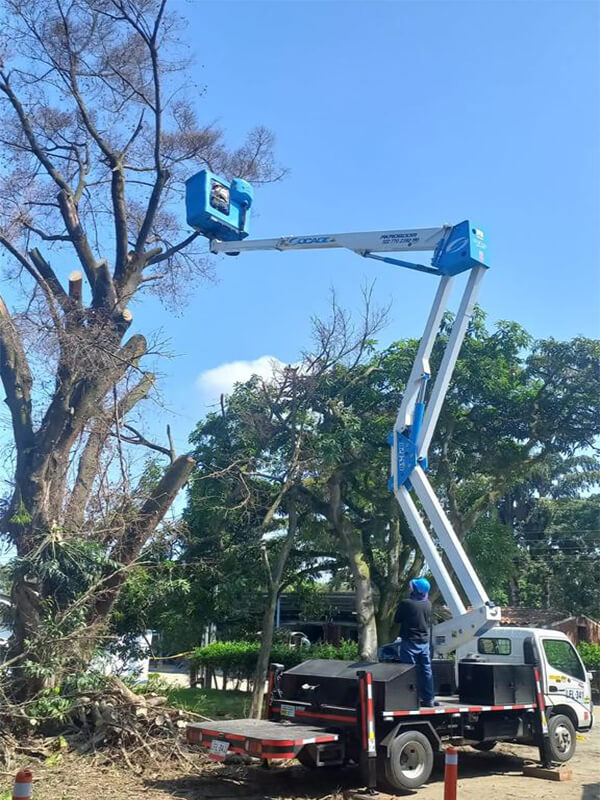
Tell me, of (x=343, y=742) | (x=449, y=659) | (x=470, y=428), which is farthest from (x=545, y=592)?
(x=343, y=742)

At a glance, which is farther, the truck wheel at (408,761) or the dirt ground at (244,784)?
the truck wheel at (408,761)

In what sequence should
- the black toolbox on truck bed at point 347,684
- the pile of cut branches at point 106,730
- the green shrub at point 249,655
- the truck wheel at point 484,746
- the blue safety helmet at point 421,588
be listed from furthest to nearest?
the green shrub at point 249,655 < the truck wheel at point 484,746 < the blue safety helmet at point 421,588 < the pile of cut branches at point 106,730 < the black toolbox on truck bed at point 347,684

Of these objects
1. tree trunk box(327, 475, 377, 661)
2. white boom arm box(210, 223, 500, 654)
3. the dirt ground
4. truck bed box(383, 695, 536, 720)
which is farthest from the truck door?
tree trunk box(327, 475, 377, 661)

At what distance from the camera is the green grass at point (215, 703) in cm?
1398

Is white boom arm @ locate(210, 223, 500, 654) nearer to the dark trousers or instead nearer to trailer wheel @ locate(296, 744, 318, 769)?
the dark trousers

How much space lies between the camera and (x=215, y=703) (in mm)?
18688

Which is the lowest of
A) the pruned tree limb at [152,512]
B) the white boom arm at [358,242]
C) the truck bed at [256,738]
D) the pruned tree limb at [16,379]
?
the truck bed at [256,738]

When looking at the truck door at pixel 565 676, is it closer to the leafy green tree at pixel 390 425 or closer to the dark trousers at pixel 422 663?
the dark trousers at pixel 422 663

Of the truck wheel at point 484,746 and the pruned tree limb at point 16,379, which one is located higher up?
the pruned tree limb at point 16,379

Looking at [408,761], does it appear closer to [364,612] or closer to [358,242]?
[358,242]

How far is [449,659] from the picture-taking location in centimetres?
1114

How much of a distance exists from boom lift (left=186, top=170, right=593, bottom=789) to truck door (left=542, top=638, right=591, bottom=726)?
0.06ft

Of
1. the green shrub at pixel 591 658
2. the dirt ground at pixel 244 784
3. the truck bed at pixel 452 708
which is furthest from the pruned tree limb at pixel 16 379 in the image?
the green shrub at pixel 591 658

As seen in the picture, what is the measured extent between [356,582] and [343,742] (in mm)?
9944
